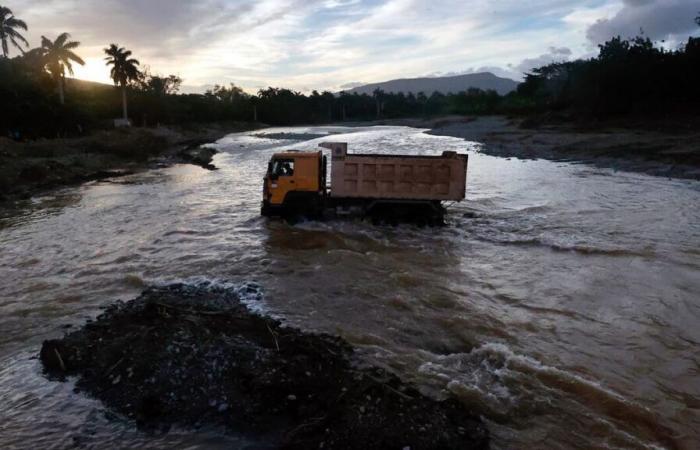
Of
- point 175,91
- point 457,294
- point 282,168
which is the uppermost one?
point 175,91

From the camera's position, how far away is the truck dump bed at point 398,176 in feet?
48.2

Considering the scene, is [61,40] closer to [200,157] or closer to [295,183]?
[200,157]

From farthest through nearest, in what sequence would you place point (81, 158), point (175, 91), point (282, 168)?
point (175, 91), point (81, 158), point (282, 168)

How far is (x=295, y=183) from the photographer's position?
1476cm

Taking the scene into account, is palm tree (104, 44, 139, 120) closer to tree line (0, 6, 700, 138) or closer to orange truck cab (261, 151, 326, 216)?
tree line (0, 6, 700, 138)

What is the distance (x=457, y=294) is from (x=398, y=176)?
18.0ft

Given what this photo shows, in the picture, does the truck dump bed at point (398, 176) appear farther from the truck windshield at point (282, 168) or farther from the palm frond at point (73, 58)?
the palm frond at point (73, 58)

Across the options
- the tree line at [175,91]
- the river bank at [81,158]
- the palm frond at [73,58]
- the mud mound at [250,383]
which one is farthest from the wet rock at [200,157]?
the mud mound at [250,383]

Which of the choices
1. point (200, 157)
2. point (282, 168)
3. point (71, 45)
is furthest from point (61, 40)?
point (282, 168)

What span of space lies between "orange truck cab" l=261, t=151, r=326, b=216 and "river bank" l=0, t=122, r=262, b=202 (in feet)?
46.3

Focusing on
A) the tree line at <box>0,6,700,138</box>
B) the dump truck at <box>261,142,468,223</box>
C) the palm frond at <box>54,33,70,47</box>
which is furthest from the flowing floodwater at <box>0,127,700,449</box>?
the palm frond at <box>54,33,70,47</box>

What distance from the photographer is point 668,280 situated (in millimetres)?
10602

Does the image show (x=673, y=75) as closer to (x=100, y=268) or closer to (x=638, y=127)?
(x=638, y=127)

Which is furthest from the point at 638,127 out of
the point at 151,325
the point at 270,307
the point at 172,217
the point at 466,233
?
the point at 151,325
